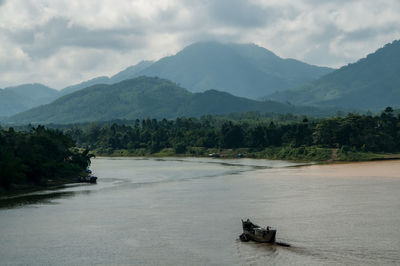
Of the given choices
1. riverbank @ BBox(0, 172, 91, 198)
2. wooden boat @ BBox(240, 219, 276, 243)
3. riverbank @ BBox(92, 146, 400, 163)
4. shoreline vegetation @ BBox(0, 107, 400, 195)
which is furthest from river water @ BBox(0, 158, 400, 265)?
riverbank @ BBox(92, 146, 400, 163)

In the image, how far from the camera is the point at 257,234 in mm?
46094

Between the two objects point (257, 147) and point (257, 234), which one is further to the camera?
point (257, 147)

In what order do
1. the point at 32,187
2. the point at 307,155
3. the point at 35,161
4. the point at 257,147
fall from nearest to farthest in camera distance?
the point at 32,187 < the point at 35,161 < the point at 307,155 < the point at 257,147

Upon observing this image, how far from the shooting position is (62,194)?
276ft

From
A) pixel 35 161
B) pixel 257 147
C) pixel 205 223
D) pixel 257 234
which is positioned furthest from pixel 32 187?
pixel 257 147

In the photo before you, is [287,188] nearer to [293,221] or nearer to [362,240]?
[293,221]

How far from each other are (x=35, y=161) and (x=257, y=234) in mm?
58610

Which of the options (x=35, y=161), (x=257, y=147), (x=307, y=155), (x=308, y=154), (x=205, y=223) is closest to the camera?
(x=205, y=223)

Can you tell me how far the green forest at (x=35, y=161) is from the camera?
8375 centimetres

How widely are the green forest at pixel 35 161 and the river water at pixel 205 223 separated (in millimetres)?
6043

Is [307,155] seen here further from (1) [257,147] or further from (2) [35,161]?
(2) [35,161]

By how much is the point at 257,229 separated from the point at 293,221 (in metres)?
9.54

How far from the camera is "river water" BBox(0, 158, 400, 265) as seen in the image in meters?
42.4

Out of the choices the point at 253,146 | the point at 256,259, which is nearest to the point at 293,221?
the point at 256,259
